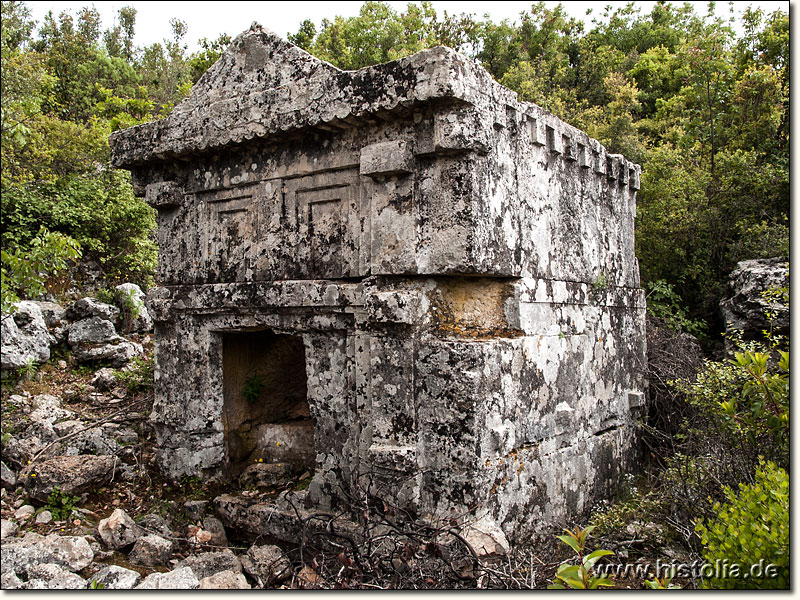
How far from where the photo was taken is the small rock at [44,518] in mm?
4879

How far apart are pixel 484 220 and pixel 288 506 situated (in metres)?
2.55

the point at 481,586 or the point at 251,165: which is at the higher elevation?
the point at 251,165

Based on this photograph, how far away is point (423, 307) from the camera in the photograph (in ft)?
14.0

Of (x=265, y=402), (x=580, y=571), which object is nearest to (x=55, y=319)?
(x=265, y=402)

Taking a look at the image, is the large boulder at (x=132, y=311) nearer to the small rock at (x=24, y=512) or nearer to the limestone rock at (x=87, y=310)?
the limestone rock at (x=87, y=310)

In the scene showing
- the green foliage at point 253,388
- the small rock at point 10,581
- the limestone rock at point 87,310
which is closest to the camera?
the small rock at point 10,581

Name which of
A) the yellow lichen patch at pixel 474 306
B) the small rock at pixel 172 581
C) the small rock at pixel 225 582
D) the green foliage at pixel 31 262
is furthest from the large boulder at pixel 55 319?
the yellow lichen patch at pixel 474 306

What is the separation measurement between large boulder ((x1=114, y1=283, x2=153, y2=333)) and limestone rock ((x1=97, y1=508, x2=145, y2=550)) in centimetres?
506

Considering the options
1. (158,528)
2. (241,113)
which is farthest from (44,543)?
(241,113)

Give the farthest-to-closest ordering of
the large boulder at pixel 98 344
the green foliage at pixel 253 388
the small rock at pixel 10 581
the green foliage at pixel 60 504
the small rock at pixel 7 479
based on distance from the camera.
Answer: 1. the large boulder at pixel 98 344
2. the green foliage at pixel 253 388
3. the small rock at pixel 7 479
4. the green foliage at pixel 60 504
5. the small rock at pixel 10 581

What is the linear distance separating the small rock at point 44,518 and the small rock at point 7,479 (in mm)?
741

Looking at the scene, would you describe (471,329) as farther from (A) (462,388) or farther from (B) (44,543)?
(B) (44,543)

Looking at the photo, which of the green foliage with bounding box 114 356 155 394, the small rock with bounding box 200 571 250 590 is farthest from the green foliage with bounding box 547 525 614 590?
the green foliage with bounding box 114 356 155 394

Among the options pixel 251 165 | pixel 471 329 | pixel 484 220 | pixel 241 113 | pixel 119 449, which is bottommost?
pixel 119 449
